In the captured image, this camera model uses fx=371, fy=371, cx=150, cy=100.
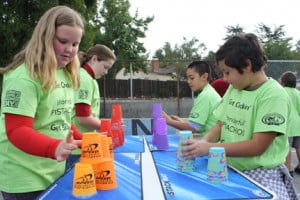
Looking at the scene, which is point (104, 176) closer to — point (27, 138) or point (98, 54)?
point (27, 138)

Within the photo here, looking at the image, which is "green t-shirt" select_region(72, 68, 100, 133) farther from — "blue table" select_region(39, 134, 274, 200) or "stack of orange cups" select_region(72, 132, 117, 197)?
"stack of orange cups" select_region(72, 132, 117, 197)

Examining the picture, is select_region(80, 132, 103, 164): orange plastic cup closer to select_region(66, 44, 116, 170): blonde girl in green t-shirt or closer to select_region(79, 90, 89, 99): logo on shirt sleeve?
select_region(66, 44, 116, 170): blonde girl in green t-shirt

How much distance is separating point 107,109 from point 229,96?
434 inches

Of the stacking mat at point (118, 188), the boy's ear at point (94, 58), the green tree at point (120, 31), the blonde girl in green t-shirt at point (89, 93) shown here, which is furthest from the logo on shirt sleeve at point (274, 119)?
the green tree at point (120, 31)

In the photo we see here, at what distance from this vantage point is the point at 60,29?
1.93 metres

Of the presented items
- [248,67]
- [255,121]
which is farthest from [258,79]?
[255,121]

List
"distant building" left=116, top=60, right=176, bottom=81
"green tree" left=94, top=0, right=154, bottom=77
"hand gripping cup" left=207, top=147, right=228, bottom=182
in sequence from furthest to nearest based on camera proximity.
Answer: "green tree" left=94, top=0, right=154, bottom=77, "distant building" left=116, top=60, right=176, bottom=81, "hand gripping cup" left=207, top=147, right=228, bottom=182

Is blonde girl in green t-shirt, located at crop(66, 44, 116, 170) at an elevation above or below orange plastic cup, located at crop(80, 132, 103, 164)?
above

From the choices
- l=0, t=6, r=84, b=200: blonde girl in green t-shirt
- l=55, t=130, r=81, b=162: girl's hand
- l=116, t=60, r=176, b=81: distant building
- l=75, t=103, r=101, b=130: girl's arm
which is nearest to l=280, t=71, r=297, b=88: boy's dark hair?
l=75, t=103, r=101, b=130: girl's arm

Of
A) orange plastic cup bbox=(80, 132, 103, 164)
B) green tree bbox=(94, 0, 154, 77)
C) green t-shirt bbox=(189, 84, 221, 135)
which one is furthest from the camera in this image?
green tree bbox=(94, 0, 154, 77)

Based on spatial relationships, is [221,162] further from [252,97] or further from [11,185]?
[11,185]

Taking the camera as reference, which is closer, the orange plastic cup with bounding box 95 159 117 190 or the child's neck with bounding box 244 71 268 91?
the orange plastic cup with bounding box 95 159 117 190

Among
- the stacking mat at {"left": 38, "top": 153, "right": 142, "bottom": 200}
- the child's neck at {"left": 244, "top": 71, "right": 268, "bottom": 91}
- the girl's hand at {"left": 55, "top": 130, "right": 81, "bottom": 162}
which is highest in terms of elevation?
the child's neck at {"left": 244, "top": 71, "right": 268, "bottom": 91}

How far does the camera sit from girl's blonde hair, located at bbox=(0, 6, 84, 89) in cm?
184
